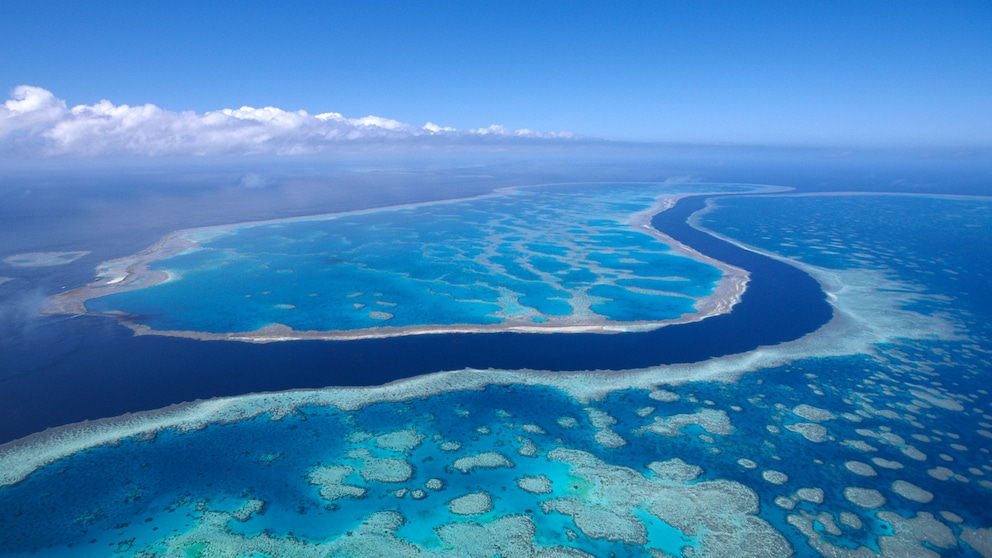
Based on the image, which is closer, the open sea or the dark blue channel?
the open sea

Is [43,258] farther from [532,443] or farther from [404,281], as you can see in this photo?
[532,443]

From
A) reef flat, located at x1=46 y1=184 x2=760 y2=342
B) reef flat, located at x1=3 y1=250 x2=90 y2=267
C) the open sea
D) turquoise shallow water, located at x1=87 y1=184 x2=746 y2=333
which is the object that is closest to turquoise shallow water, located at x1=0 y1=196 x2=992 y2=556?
the open sea

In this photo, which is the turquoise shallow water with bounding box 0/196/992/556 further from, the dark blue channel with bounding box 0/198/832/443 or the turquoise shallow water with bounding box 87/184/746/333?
the turquoise shallow water with bounding box 87/184/746/333

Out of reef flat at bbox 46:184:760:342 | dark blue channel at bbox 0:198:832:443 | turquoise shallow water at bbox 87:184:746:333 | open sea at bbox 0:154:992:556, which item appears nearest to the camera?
open sea at bbox 0:154:992:556

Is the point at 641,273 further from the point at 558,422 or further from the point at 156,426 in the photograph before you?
the point at 156,426

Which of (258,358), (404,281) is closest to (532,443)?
(258,358)

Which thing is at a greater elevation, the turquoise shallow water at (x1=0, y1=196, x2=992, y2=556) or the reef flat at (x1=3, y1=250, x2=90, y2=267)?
the turquoise shallow water at (x1=0, y1=196, x2=992, y2=556)
